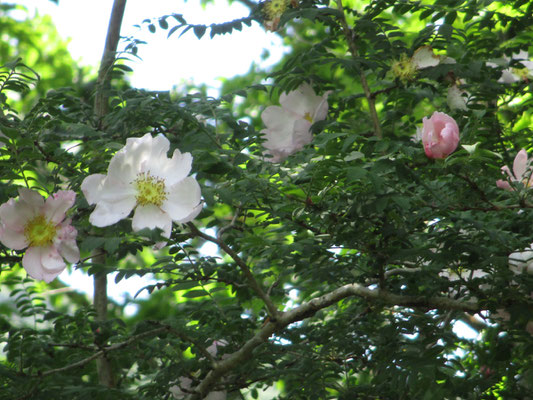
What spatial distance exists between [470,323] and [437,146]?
4.92ft

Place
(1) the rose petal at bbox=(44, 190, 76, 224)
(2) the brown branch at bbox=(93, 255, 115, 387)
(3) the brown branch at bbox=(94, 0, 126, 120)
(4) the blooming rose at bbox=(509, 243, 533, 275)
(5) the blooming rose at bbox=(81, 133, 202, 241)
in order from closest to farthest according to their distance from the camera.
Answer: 1. (5) the blooming rose at bbox=(81, 133, 202, 241)
2. (1) the rose petal at bbox=(44, 190, 76, 224)
3. (4) the blooming rose at bbox=(509, 243, 533, 275)
4. (3) the brown branch at bbox=(94, 0, 126, 120)
5. (2) the brown branch at bbox=(93, 255, 115, 387)

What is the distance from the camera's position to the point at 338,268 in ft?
4.66

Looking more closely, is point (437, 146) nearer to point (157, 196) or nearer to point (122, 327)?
point (157, 196)

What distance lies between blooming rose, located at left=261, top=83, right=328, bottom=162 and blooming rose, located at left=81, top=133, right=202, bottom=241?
0.55 meters

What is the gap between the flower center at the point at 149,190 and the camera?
1215mm

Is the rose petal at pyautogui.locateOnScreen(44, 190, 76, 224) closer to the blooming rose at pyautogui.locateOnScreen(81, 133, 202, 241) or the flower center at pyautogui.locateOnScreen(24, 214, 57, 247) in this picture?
the flower center at pyautogui.locateOnScreen(24, 214, 57, 247)

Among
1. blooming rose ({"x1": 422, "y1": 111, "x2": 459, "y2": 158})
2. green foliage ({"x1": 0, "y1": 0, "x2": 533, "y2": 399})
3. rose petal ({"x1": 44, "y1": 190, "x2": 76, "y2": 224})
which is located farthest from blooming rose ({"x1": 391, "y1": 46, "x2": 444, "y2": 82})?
rose petal ({"x1": 44, "y1": 190, "x2": 76, "y2": 224})

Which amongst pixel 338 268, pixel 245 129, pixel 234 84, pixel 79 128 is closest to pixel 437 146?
pixel 338 268

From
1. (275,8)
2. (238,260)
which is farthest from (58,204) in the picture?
(275,8)

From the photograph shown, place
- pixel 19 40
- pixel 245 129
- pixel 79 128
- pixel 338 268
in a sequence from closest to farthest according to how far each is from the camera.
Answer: pixel 79 128
pixel 338 268
pixel 245 129
pixel 19 40

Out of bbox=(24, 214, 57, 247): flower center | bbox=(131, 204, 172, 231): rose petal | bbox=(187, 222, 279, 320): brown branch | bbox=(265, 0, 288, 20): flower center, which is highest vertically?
bbox=(265, 0, 288, 20): flower center

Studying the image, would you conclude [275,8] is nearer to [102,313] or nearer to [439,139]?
[439,139]

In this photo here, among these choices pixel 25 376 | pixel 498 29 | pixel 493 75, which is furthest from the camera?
pixel 498 29

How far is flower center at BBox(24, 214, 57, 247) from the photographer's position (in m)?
1.32
